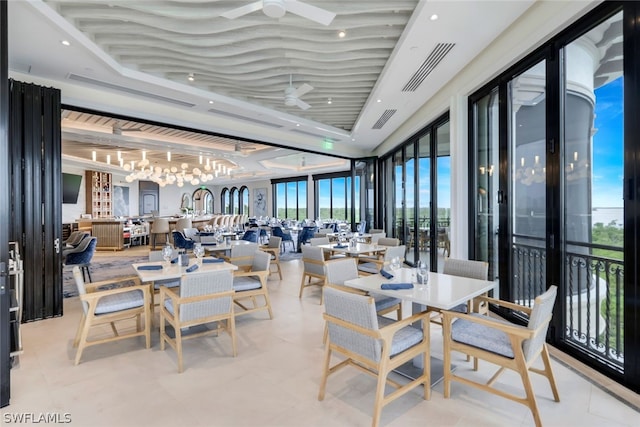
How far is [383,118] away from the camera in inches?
278

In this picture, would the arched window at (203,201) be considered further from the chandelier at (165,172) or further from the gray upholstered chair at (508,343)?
the gray upholstered chair at (508,343)

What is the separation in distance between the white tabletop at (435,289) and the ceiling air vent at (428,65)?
109 inches

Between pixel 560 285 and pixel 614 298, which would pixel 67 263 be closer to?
pixel 560 285

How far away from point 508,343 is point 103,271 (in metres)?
8.35

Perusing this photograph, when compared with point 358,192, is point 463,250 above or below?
below

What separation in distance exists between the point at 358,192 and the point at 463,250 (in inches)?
294

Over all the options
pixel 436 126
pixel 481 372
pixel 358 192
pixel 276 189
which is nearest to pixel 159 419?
pixel 481 372

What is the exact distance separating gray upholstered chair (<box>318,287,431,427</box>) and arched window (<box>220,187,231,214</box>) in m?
20.4

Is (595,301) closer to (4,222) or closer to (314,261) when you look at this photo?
(314,261)

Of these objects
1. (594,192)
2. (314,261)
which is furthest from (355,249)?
(594,192)

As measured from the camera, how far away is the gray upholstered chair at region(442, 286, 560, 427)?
2.12m

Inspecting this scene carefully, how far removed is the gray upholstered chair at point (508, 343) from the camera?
6.96ft

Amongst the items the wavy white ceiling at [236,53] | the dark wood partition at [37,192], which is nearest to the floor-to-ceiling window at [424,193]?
the wavy white ceiling at [236,53]

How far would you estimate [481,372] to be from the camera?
114 inches
